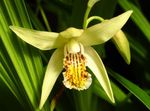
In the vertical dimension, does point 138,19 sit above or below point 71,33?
below

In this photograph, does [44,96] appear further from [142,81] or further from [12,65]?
[142,81]

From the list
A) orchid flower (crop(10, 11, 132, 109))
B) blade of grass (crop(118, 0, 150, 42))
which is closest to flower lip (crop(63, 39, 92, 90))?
orchid flower (crop(10, 11, 132, 109))

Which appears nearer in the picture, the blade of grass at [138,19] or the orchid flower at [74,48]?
the orchid flower at [74,48]

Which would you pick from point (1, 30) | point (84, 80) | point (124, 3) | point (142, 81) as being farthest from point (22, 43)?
point (142, 81)

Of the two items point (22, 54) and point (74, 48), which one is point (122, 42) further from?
point (22, 54)

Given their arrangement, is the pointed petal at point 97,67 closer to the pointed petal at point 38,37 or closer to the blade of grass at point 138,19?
the pointed petal at point 38,37

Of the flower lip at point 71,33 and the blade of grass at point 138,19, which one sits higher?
the flower lip at point 71,33

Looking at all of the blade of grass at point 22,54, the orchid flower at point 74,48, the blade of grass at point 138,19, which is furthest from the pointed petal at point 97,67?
the blade of grass at point 138,19

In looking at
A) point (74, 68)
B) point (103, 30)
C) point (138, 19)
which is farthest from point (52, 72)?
point (138, 19)
